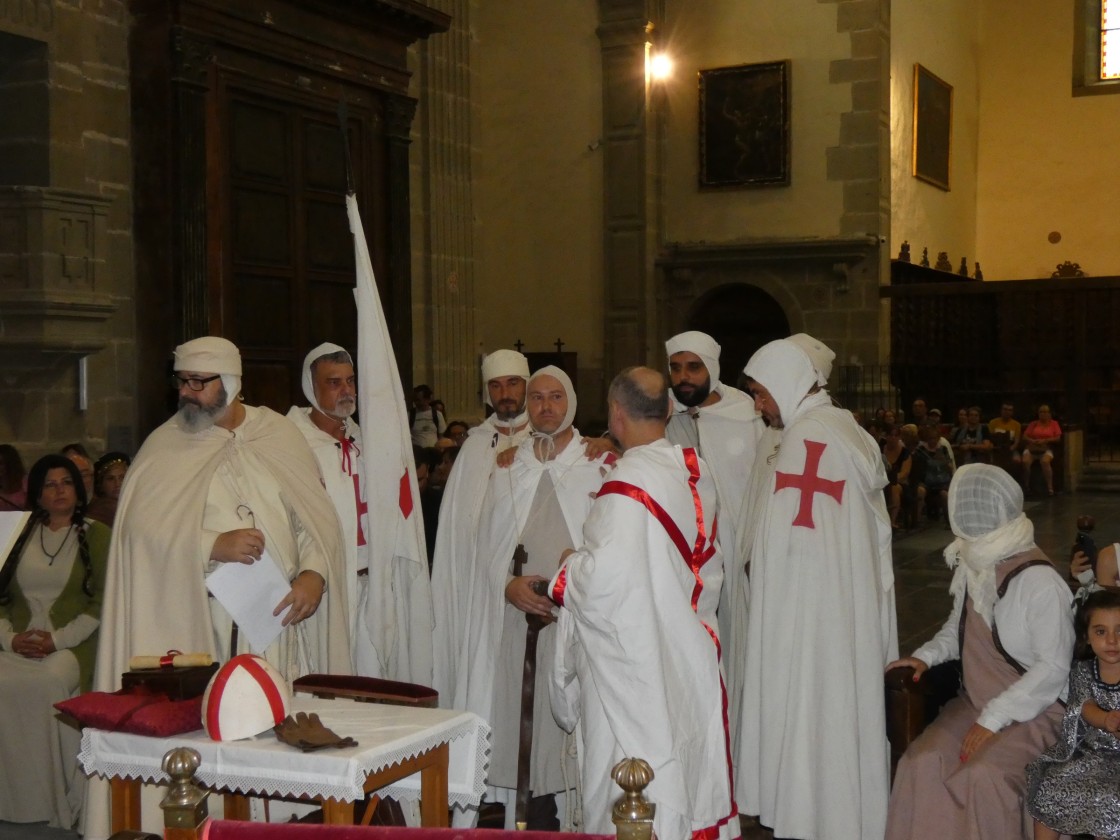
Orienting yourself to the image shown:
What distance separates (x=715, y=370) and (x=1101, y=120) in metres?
18.4

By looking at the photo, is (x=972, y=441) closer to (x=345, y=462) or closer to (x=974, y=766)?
(x=345, y=462)

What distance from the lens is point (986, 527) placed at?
4254 mm

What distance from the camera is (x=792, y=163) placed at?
52.2 ft

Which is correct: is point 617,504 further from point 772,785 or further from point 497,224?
point 497,224

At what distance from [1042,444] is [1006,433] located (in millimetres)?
680

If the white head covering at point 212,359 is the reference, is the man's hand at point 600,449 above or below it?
below

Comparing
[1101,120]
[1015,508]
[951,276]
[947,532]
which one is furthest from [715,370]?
[1101,120]

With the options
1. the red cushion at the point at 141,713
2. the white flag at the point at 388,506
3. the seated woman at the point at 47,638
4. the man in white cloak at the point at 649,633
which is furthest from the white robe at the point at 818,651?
the seated woman at the point at 47,638

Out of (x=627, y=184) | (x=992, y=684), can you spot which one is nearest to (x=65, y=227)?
(x=992, y=684)

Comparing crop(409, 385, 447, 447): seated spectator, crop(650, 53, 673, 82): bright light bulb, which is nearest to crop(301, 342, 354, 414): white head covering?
crop(409, 385, 447, 447): seated spectator

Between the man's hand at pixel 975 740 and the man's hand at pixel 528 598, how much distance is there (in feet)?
4.55

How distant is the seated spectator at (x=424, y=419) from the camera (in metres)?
11.4

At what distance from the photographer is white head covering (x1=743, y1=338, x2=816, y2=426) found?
453 cm

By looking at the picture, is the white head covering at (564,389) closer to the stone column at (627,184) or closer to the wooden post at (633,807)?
the wooden post at (633,807)
